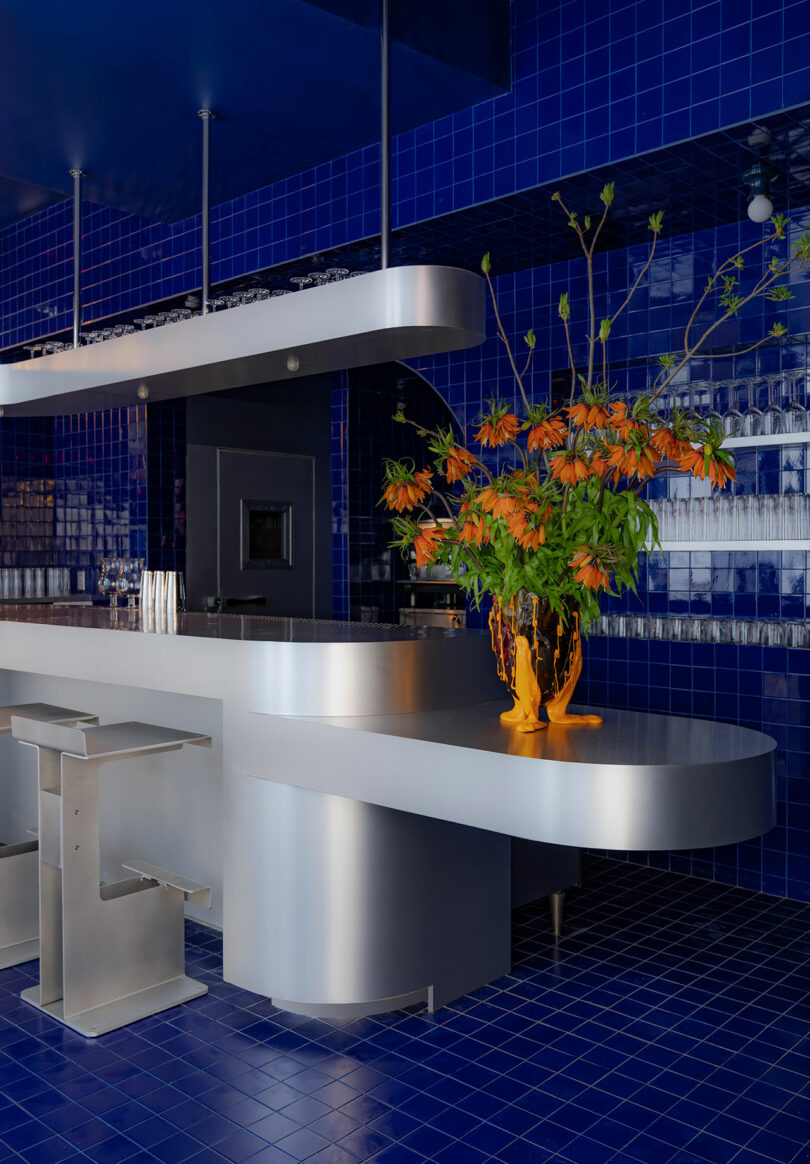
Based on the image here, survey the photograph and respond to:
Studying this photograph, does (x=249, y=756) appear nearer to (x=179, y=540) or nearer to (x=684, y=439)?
(x=684, y=439)

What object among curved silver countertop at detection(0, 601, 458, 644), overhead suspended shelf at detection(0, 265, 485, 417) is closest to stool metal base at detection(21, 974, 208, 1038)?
curved silver countertop at detection(0, 601, 458, 644)

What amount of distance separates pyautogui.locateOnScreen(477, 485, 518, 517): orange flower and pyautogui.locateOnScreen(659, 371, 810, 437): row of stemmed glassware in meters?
1.78

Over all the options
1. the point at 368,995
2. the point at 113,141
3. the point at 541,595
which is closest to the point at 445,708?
the point at 541,595

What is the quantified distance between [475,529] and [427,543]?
0.48 ft

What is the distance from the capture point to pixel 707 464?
2.29 metres

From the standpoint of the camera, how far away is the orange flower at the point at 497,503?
2414 mm

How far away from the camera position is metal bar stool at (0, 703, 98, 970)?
141 inches

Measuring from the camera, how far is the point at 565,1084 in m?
2.60

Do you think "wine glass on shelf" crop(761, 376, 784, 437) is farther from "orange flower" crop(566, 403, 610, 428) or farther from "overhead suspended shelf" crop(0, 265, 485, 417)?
"orange flower" crop(566, 403, 610, 428)

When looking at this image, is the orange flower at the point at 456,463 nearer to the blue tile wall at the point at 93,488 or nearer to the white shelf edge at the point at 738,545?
the white shelf edge at the point at 738,545

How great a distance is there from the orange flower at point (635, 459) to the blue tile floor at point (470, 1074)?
1.53m

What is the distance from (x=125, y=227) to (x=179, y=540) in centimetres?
187

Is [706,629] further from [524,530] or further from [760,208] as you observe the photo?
[524,530]

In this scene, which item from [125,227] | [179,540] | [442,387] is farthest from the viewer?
[179,540]
